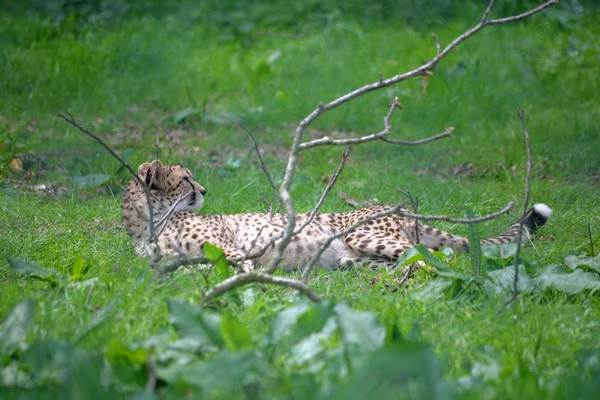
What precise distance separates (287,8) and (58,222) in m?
7.01

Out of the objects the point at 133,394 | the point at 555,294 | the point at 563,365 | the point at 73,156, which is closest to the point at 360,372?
the point at 133,394

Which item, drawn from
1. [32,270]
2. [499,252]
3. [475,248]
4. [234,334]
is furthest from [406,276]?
[32,270]

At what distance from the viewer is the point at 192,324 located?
2904 millimetres

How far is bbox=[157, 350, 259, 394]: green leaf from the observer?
2.50 m

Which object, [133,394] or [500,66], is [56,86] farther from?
[133,394]

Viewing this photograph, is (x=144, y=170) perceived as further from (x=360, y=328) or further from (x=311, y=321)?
(x=360, y=328)

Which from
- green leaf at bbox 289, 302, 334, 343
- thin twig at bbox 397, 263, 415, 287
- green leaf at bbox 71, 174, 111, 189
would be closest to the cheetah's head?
green leaf at bbox 71, 174, 111, 189

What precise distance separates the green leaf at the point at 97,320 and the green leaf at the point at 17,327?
0.20 m

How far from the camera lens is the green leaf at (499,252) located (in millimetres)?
4055

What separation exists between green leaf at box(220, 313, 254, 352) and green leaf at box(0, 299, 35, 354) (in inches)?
30.1

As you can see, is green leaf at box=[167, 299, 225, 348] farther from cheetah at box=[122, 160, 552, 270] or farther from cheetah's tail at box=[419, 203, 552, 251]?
cheetah's tail at box=[419, 203, 552, 251]

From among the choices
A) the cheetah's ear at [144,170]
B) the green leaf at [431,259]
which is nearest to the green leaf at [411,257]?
the green leaf at [431,259]

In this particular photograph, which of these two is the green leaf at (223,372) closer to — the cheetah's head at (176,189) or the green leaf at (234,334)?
the green leaf at (234,334)

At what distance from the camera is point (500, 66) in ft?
30.0
